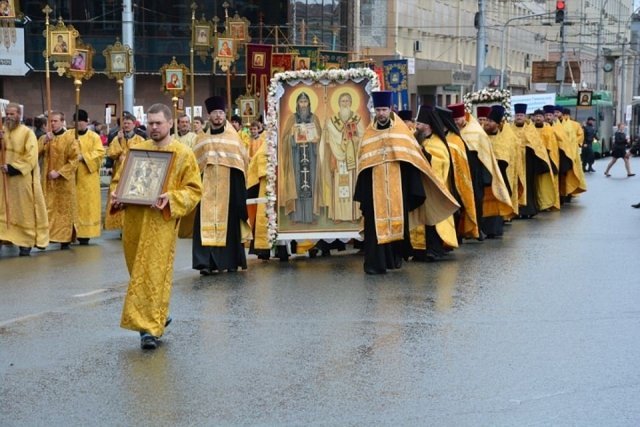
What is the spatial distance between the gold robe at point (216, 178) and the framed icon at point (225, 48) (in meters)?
10.3

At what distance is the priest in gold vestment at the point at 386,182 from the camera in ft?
45.4

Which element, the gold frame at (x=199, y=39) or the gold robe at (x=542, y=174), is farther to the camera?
the gold frame at (x=199, y=39)

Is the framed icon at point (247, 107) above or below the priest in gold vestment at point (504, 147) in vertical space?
above

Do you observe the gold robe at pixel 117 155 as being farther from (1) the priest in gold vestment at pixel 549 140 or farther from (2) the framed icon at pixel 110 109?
(2) the framed icon at pixel 110 109

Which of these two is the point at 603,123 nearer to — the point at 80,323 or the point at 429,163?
the point at 429,163

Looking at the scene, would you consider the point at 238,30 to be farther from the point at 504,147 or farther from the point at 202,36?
the point at 504,147

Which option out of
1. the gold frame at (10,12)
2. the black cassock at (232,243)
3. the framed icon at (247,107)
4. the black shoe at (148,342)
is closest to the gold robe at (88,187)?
the gold frame at (10,12)

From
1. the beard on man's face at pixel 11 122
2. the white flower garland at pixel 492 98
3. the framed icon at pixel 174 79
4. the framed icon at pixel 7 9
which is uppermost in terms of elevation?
the framed icon at pixel 7 9

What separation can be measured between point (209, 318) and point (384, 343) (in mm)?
1850

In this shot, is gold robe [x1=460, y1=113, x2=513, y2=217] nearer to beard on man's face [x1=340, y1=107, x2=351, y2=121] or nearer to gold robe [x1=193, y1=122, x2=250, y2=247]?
beard on man's face [x1=340, y1=107, x2=351, y2=121]

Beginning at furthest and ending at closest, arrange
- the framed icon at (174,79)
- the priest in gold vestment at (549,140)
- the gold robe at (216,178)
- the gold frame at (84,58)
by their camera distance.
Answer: the framed icon at (174,79), the priest in gold vestment at (549,140), the gold frame at (84,58), the gold robe at (216,178)

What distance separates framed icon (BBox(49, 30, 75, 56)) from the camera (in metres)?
18.7

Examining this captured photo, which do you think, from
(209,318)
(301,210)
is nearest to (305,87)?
(301,210)

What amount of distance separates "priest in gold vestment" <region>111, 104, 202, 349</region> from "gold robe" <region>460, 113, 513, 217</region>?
8.20 metres
